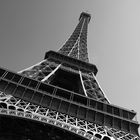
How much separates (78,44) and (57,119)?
25.9m

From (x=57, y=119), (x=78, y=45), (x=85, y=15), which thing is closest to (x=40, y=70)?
(x=57, y=119)

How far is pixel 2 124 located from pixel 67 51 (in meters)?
23.1

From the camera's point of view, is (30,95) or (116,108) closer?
(30,95)

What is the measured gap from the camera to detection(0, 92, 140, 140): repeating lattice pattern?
63.2 ft

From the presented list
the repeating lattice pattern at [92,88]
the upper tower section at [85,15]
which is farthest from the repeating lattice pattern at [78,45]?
the repeating lattice pattern at [92,88]

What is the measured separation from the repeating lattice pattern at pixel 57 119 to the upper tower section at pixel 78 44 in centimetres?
1936

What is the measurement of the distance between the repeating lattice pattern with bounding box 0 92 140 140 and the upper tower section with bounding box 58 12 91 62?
19.4 m

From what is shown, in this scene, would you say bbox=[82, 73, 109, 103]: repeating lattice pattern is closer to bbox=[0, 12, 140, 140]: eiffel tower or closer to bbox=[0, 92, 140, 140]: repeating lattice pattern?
bbox=[0, 12, 140, 140]: eiffel tower

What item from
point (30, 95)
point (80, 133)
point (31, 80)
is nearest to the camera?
point (80, 133)

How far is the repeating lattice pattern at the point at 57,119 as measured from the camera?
1927cm

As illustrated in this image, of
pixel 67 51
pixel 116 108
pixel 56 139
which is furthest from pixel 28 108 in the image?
pixel 67 51

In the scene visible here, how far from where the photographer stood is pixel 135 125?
23562mm

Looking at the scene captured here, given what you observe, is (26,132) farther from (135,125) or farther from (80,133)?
(135,125)

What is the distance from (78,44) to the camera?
150ft
